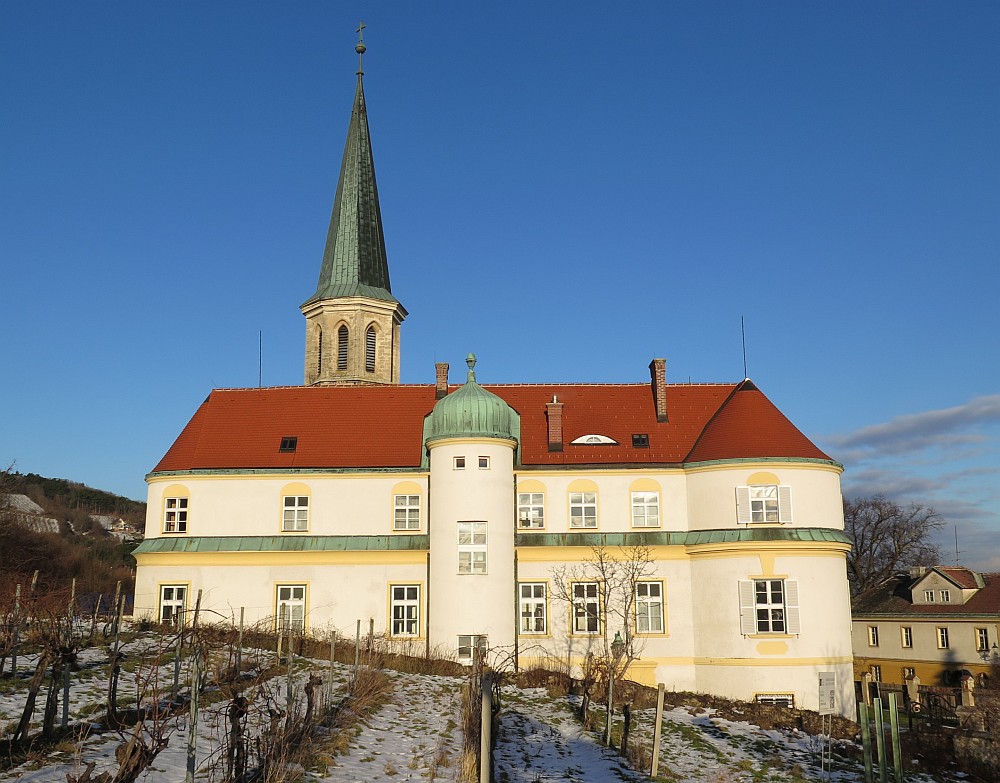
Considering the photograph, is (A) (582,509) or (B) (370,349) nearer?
(A) (582,509)

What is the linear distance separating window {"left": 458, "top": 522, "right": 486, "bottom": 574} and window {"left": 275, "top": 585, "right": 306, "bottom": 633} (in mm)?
6018

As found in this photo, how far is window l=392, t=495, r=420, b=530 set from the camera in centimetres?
3575

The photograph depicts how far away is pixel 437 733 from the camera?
2038 centimetres

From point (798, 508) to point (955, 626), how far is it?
28942 millimetres

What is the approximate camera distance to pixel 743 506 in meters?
33.5

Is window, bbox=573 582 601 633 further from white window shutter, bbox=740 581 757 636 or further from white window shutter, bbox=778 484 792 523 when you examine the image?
white window shutter, bbox=778 484 792 523

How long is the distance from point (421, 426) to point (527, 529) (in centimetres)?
602

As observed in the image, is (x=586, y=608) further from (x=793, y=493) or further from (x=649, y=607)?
(x=793, y=493)

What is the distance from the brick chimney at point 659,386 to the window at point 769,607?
8.01 m

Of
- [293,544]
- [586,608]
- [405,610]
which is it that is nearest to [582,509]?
[586,608]

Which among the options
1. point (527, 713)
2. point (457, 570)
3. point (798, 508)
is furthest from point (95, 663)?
point (798, 508)

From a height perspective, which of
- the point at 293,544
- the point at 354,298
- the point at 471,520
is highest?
the point at 354,298

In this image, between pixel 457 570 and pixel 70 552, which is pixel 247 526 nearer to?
pixel 457 570

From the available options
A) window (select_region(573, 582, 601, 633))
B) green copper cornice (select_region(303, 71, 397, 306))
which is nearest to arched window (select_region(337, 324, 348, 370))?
green copper cornice (select_region(303, 71, 397, 306))
